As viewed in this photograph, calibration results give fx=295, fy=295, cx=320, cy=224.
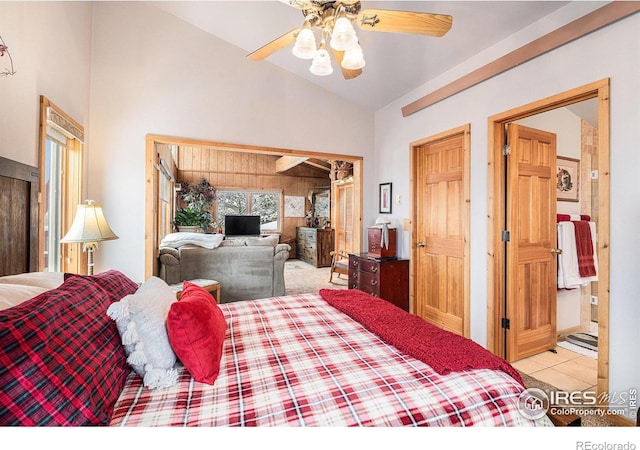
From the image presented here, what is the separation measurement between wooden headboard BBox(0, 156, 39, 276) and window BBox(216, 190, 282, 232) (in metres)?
5.96

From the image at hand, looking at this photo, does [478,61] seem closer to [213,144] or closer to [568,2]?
[568,2]

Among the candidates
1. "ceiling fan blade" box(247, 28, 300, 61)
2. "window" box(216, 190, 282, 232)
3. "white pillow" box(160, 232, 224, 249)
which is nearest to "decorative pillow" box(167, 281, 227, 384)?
"ceiling fan blade" box(247, 28, 300, 61)

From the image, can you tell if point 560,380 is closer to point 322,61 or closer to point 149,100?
point 322,61

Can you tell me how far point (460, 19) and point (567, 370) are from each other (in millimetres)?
A: 2900

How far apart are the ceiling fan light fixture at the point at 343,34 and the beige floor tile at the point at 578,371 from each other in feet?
9.49

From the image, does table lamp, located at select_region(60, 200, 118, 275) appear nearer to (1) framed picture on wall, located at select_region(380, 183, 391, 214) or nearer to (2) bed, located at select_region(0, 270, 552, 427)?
(2) bed, located at select_region(0, 270, 552, 427)

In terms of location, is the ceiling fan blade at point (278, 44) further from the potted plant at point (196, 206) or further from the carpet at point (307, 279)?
the potted plant at point (196, 206)

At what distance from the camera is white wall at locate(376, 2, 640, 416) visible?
1674 millimetres

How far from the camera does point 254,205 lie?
311 inches

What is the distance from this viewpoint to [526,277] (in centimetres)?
260

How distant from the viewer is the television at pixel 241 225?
7.15 metres

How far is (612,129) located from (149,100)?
378cm

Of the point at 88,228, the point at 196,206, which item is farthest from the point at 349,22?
the point at 196,206
